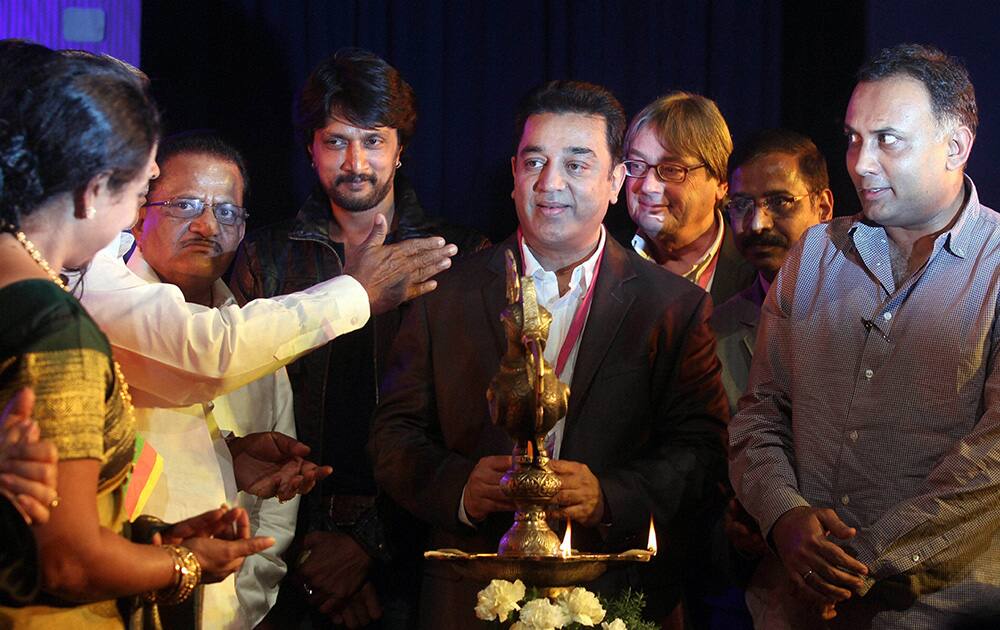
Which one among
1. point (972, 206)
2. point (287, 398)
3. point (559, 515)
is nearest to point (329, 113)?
point (287, 398)

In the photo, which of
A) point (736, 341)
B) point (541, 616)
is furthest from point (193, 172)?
point (541, 616)

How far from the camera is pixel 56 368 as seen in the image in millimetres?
2020

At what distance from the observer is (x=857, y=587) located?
2908mm

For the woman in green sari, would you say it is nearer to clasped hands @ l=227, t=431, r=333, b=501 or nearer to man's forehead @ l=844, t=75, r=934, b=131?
clasped hands @ l=227, t=431, r=333, b=501

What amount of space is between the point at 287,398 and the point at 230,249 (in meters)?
0.47

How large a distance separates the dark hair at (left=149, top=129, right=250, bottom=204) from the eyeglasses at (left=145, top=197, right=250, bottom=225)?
9 centimetres

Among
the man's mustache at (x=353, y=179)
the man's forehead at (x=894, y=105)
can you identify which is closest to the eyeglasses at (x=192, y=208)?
the man's mustache at (x=353, y=179)

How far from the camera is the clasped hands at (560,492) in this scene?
10.0ft

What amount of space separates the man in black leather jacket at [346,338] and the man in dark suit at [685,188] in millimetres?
642

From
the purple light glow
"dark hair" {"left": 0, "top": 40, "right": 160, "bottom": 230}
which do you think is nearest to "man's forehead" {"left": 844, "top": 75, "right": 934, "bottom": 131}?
"dark hair" {"left": 0, "top": 40, "right": 160, "bottom": 230}

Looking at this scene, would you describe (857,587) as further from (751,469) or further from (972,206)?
(972,206)

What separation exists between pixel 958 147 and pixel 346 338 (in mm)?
1965

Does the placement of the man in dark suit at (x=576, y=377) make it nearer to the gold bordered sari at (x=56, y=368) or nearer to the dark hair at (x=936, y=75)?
the dark hair at (x=936, y=75)

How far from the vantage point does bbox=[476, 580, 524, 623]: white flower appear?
7.72 ft
